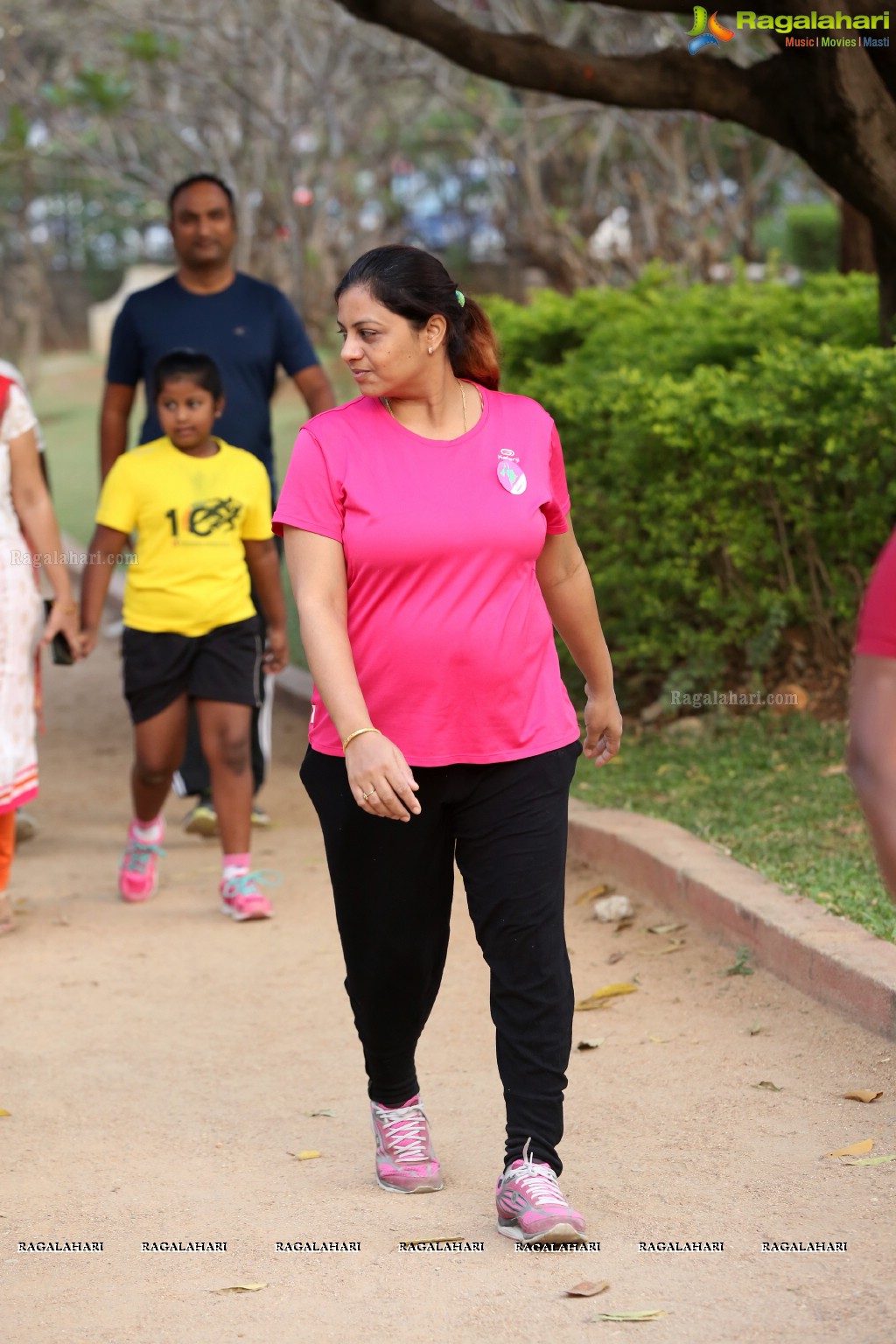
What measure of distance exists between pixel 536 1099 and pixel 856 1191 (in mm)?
713

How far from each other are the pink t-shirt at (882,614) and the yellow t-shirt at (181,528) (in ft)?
13.2

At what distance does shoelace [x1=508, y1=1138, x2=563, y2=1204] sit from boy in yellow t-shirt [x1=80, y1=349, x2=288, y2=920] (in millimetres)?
2532

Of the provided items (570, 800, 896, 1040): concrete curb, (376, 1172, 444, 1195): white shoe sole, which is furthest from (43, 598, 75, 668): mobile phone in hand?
(376, 1172, 444, 1195): white shoe sole

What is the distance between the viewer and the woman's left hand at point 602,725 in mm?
3764

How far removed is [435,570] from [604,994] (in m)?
2.08

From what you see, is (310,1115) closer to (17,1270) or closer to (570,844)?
(17,1270)

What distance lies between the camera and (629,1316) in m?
3.09

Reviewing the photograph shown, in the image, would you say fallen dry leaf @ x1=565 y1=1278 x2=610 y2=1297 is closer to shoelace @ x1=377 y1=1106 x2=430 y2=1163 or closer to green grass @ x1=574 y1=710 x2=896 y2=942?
shoelace @ x1=377 y1=1106 x2=430 y2=1163

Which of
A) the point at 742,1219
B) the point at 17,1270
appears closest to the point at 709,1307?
the point at 742,1219

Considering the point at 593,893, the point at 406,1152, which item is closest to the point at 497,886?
the point at 406,1152

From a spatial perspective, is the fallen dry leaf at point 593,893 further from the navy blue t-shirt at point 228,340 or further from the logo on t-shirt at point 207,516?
the navy blue t-shirt at point 228,340

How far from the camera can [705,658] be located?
7.31 meters

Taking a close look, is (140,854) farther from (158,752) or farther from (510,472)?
(510,472)

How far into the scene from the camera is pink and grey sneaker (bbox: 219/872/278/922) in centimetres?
586
